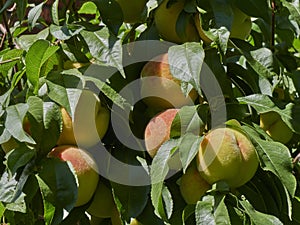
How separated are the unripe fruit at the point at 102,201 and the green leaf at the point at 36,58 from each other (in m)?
0.16

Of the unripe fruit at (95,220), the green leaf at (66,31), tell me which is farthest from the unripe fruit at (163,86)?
the unripe fruit at (95,220)

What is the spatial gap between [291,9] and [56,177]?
1.39 ft

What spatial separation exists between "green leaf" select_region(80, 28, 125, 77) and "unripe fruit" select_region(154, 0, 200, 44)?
9 cm

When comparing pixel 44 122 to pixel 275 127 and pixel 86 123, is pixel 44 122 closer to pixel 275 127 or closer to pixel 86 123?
pixel 86 123

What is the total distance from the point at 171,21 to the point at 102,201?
0.27m

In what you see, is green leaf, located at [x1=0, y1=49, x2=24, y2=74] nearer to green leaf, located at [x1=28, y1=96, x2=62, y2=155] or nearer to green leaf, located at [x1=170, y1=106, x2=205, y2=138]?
green leaf, located at [x1=28, y1=96, x2=62, y2=155]

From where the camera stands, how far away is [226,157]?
28.2 inches

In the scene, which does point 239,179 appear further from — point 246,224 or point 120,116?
point 120,116

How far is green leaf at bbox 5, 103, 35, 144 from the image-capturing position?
0.68 meters

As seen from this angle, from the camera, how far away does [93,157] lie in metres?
0.78

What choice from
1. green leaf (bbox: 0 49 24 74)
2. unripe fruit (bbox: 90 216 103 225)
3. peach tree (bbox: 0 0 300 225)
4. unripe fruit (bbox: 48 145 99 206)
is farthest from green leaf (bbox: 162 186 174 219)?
green leaf (bbox: 0 49 24 74)

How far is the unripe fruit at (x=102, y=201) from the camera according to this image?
0.81 m

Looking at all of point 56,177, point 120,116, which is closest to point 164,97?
point 120,116

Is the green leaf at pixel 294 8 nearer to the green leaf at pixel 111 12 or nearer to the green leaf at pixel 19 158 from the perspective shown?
the green leaf at pixel 111 12
